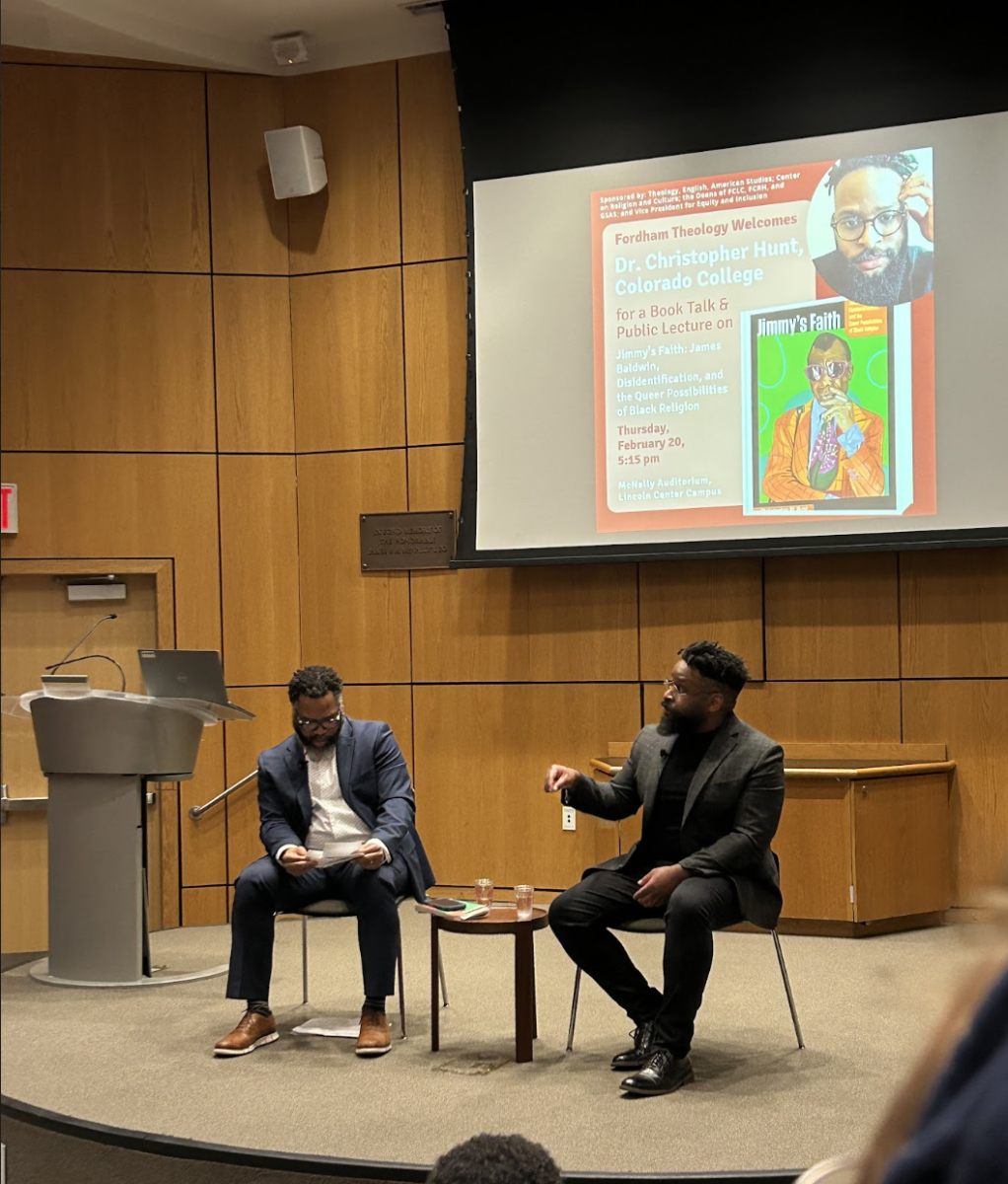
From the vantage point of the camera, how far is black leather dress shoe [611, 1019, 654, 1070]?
12.7ft

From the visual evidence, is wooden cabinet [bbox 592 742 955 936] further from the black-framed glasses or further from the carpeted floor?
the black-framed glasses

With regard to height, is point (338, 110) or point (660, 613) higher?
point (338, 110)

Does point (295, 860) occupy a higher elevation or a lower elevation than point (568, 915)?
higher

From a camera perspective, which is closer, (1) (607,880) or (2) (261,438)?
(1) (607,880)

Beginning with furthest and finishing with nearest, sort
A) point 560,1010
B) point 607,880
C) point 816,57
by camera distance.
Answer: point 816,57 → point 560,1010 → point 607,880

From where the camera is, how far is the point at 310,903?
4.27 metres

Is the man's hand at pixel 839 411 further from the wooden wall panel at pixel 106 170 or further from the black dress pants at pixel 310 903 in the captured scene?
the wooden wall panel at pixel 106 170

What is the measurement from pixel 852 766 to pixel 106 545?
350 cm

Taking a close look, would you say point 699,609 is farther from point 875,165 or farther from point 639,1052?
point 639,1052

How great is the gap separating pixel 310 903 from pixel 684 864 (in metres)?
1.20

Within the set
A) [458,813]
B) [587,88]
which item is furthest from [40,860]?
[587,88]

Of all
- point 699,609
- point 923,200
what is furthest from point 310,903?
point 923,200

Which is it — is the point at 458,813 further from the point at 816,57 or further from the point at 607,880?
the point at 816,57

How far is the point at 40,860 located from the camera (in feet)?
20.4
